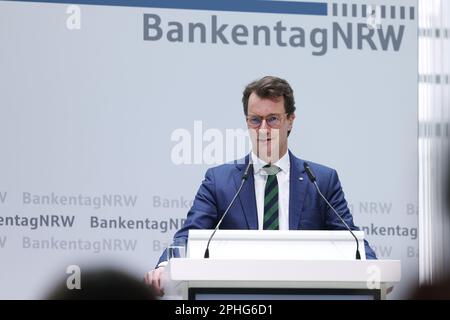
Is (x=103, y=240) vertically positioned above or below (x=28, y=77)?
below

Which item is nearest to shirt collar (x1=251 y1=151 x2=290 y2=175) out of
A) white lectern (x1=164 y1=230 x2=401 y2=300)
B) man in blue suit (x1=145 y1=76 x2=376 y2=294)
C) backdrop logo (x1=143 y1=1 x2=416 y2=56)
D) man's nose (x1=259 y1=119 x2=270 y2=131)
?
man in blue suit (x1=145 y1=76 x2=376 y2=294)

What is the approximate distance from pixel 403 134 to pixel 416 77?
0.30 metres

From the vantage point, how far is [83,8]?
4.98 m

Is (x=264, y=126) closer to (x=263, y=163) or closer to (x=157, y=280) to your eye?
(x=263, y=163)

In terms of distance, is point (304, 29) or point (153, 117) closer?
point (153, 117)

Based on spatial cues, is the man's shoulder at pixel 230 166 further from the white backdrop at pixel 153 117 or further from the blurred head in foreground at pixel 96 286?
the blurred head in foreground at pixel 96 286

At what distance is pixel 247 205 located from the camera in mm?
4664

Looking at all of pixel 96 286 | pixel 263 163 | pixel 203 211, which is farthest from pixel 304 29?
pixel 96 286

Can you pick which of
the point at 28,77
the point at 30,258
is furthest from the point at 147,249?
the point at 28,77

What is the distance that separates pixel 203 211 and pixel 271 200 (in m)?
0.31
